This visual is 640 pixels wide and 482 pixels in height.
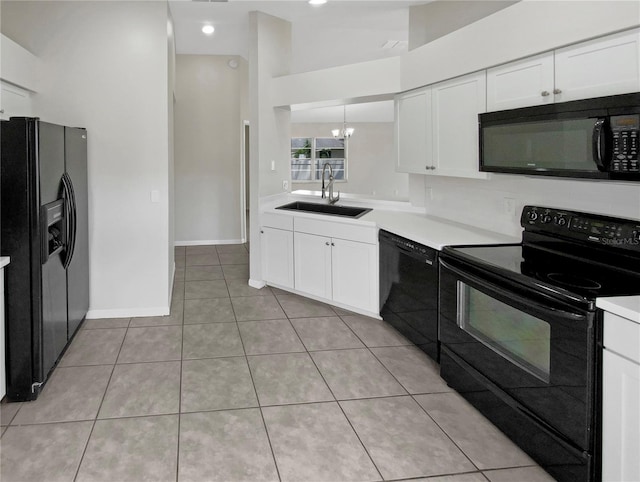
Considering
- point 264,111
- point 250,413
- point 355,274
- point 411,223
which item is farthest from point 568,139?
point 264,111

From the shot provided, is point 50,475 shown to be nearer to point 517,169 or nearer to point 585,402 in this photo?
point 585,402

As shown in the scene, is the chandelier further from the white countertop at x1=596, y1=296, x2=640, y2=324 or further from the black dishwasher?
the white countertop at x1=596, y1=296, x2=640, y2=324

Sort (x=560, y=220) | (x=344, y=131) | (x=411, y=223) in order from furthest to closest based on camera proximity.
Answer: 1. (x=344, y=131)
2. (x=411, y=223)
3. (x=560, y=220)

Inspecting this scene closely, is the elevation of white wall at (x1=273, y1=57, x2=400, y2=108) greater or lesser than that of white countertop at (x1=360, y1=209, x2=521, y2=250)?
greater

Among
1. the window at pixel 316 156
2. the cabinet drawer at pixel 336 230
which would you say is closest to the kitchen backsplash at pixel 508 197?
the cabinet drawer at pixel 336 230

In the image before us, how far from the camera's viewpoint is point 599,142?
2.05 m

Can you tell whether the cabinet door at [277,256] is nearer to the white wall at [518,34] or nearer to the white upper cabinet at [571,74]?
the white wall at [518,34]

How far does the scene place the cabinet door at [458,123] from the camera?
123 inches

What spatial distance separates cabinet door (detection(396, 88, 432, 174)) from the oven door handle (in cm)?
130

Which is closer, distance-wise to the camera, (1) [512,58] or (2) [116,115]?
(1) [512,58]

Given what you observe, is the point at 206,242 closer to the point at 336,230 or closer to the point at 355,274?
the point at 336,230

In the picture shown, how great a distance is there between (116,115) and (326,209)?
2.11 meters

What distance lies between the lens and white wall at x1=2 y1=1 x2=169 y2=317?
4027mm

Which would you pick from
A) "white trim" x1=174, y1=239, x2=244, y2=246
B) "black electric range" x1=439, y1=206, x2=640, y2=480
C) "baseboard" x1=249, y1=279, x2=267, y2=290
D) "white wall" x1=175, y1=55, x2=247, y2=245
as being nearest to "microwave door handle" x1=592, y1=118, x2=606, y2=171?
"black electric range" x1=439, y1=206, x2=640, y2=480
